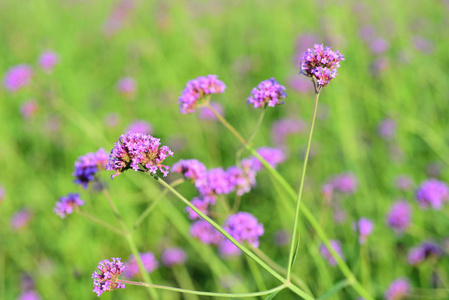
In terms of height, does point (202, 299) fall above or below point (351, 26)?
below

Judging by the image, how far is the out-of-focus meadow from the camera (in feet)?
7.87

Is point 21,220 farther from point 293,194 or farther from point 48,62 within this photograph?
point 293,194

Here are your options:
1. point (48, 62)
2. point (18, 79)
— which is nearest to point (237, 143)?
point (48, 62)

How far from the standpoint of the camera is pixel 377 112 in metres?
3.64

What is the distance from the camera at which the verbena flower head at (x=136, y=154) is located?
1.00 m

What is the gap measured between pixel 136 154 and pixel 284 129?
7.87 feet

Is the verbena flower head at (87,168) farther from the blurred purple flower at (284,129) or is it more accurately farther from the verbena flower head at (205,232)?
the blurred purple flower at (284,129)

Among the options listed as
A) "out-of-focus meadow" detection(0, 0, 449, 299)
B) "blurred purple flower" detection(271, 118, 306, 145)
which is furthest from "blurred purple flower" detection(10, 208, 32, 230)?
"blurred purple flower" detection(271, 118, 306, 145)

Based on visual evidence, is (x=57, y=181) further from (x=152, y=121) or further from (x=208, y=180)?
(x=208, y=180)

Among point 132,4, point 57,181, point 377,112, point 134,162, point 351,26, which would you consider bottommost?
point 134,162

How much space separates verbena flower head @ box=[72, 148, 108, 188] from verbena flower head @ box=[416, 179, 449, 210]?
1516 millimetres

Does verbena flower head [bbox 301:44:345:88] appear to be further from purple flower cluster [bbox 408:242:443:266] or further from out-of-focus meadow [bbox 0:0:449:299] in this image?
purple flower cluster [bbox 408:242:443:266]

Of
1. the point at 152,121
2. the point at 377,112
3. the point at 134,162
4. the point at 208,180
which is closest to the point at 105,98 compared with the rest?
the point at 152,121

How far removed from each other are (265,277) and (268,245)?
323mm
